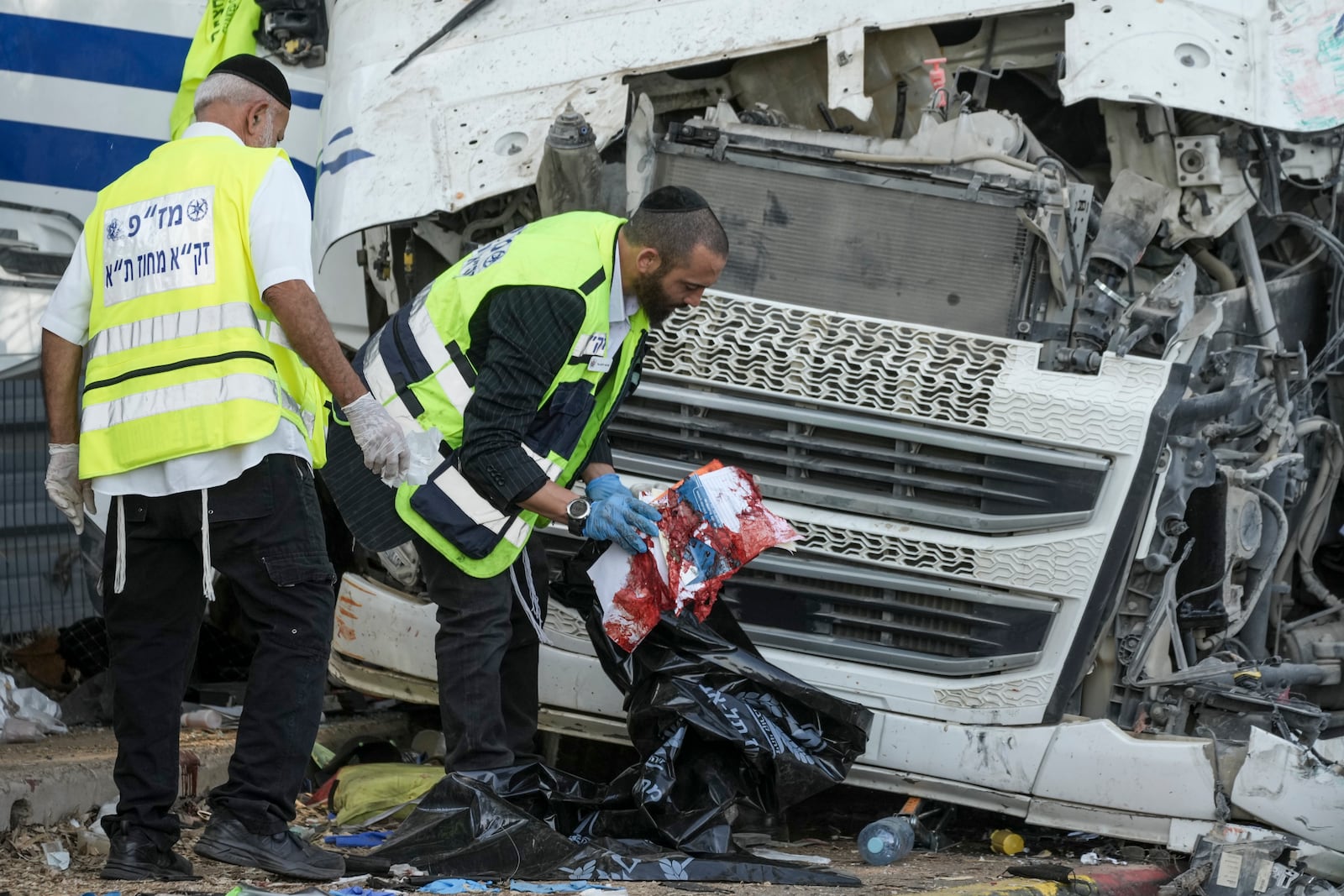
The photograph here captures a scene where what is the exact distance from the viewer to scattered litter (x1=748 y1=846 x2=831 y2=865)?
3.59 meters

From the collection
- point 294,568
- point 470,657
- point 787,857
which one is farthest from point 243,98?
point 787,857

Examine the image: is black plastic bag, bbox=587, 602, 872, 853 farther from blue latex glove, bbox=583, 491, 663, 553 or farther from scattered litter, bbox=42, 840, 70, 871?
scattered litter, bbox=42, 840, 70, 871

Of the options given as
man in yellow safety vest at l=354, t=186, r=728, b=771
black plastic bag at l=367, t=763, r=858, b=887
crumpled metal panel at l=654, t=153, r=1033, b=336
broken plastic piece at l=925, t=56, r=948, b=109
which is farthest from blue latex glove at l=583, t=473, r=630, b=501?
broken plastic piece at l=925, t=56, r=948, b=109

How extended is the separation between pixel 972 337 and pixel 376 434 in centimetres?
158

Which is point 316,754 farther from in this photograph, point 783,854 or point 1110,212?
point 1110,212

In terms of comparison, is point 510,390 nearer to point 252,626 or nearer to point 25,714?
point 252,626

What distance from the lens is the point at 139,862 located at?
120 inches

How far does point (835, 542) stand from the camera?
3873 millimetres

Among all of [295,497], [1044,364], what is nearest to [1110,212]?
[1044,364]

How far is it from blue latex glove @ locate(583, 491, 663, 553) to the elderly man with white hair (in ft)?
1.70

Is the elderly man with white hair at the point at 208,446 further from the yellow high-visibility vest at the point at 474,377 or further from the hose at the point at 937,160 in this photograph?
the hose at the point at 937,160

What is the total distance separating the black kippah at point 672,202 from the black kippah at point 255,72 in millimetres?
793

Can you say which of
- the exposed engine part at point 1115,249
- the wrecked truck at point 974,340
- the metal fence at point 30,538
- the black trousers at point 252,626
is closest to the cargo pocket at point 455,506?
the black trousers at point 252,626

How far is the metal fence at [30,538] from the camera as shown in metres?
5.21
